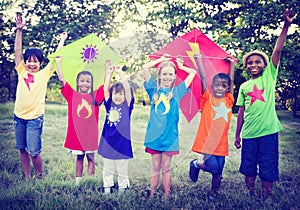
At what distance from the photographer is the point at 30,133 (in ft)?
12.0

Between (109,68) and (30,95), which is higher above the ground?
(109,68)

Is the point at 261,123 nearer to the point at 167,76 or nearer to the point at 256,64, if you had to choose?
the point at 256,64

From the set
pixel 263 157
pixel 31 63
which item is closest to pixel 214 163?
pixel 263 157

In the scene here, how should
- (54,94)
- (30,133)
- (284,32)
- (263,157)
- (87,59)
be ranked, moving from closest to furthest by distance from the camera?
(284,32) < (263,157) < (87,59) < (30,133) < (54,94)

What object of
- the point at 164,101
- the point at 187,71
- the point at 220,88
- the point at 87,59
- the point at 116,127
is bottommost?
the point at 116,127

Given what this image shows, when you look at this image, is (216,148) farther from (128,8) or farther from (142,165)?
(128,8)

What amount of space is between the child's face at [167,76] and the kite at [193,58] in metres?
0.08

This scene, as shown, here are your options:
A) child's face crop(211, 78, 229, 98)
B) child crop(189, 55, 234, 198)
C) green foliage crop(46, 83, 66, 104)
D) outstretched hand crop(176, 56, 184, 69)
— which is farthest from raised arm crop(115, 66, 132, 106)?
green foliage crop(46, 83, 66, 104)

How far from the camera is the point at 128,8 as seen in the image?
435 centimetres

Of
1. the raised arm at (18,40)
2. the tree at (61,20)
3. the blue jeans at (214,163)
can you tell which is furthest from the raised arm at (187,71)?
the raised arm at (18,40)

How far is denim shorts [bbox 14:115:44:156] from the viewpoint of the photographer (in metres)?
3.67

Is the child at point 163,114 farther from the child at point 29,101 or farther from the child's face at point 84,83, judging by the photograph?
the child at point 29,101

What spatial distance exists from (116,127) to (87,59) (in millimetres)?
766

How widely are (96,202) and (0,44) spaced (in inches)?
105
